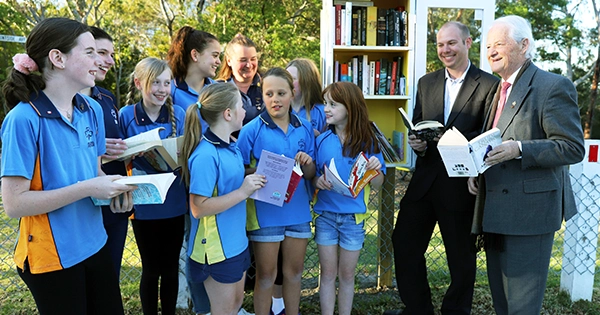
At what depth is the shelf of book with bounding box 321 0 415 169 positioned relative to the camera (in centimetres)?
356

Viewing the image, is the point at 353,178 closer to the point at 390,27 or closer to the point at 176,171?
the point at 176,171

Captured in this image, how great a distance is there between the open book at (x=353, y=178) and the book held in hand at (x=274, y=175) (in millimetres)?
255

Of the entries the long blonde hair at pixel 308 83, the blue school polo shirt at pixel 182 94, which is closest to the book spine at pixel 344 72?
the long blonde hair at pixel 308 83

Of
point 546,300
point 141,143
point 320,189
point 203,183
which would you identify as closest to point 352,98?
point 320,189

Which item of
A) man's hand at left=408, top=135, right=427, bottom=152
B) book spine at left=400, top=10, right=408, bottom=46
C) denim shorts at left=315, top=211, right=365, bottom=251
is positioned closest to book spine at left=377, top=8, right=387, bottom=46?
book spine at left=400, top=10, right=408, bottom=46

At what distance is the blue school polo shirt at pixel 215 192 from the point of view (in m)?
2.25

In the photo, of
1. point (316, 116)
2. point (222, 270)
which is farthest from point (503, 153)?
point (222, 270)

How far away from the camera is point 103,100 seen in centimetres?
255

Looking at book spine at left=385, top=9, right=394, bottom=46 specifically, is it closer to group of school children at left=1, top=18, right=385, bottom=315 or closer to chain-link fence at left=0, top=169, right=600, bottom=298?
group of school children at left=1, top=18, right=385, bottom=315

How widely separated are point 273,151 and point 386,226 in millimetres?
1381

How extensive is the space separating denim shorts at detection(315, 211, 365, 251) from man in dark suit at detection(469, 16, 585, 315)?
0.72 meters

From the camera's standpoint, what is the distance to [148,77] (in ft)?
8.50

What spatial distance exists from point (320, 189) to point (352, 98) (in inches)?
22.5

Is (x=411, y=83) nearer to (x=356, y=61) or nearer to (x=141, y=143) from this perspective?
(x=356, y=61)
